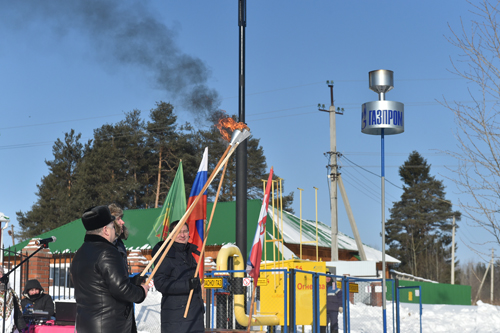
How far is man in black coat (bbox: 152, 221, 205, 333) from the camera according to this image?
601 centimetres

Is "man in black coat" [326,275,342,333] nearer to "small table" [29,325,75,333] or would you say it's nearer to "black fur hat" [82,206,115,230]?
"small table" [29,325,75,333]

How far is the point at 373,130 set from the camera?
32.2 ft

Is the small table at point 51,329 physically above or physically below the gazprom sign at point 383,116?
below

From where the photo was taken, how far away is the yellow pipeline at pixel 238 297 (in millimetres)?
9477

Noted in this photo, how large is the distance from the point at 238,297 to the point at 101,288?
530 cm

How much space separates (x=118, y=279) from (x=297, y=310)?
7056 millimetres

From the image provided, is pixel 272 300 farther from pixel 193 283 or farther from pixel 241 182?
pixel 193 283

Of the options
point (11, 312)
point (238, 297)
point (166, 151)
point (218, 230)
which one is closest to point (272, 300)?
point (238, 297)

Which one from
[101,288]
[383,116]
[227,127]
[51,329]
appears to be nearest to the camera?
[101,288]

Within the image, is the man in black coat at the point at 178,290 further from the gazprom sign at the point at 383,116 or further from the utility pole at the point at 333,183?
the utility pole at the point at 333,183

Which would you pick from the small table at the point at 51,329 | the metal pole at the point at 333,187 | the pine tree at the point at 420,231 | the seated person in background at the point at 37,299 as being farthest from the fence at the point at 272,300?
the pine tree at the point at 420,231

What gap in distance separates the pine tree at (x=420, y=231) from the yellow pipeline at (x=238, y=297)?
55.6 metres

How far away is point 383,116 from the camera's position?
31.0 ft

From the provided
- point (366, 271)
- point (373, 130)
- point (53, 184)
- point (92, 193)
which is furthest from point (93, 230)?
point (53, 184)
